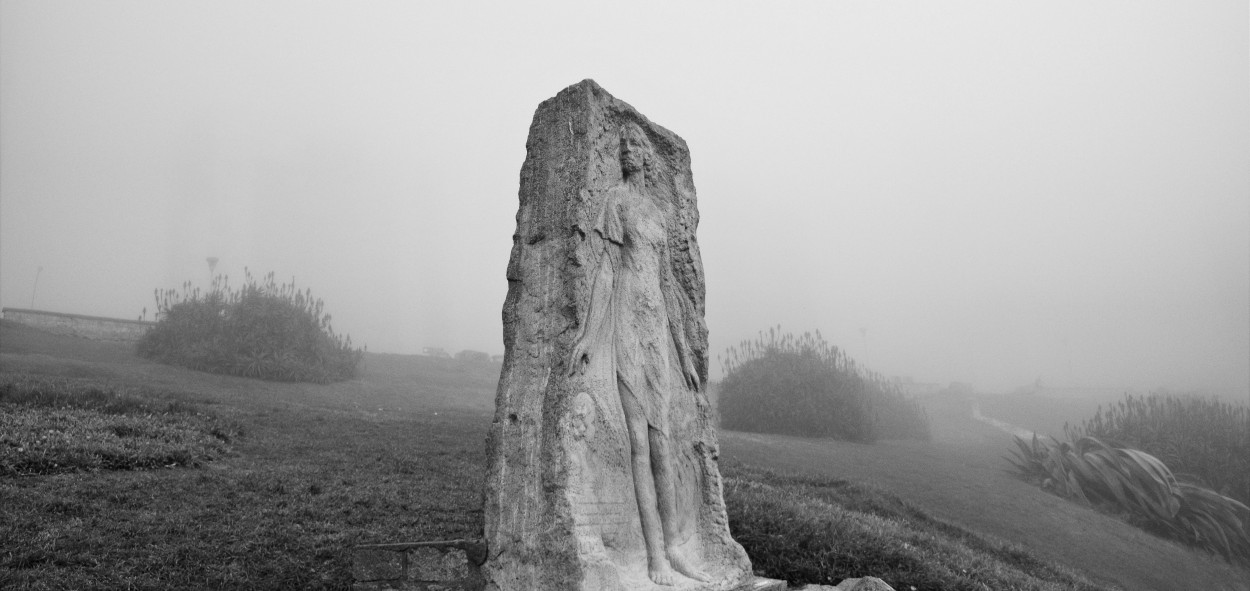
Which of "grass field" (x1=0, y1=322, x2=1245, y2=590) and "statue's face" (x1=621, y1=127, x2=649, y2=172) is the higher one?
"statue's face" (x1=621, y1=127, x2=649, y2=172)

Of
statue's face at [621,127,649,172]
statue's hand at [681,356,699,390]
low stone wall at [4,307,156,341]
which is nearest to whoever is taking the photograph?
statue's hand at [681,356,699,390]

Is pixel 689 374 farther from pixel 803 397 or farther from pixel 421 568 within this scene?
pixel 803 397

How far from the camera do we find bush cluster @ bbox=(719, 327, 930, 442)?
21812 mm

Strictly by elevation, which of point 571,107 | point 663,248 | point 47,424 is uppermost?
point 571,107

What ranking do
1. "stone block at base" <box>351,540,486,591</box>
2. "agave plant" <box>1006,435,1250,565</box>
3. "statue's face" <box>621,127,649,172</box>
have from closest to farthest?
"stone block at base" <box>351,540,486,591</box>, "statue's face" <box>621,127,649,172</box>, "agave plant" <box>1006,435,1250,565</box>

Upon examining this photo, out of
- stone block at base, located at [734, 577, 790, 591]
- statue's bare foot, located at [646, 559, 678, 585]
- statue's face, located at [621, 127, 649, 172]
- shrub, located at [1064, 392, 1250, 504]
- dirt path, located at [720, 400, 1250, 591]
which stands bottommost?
dirt path, located at [720, 400, 1250, 591]

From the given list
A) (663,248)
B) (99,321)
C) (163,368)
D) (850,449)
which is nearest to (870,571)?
(663,248)

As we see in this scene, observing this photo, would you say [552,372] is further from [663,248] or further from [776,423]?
[776,423]

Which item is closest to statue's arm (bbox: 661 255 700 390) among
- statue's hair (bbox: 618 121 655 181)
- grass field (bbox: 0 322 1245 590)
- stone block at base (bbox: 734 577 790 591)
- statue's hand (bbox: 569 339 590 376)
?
statue's hair (bbox: 618 121 655 181)

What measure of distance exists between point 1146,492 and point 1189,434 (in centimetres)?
519

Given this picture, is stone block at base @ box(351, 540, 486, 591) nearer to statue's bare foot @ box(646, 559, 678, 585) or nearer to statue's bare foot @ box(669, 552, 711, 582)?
statue's bare foot @ box(646, 559, 678, 585)

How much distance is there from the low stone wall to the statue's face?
21980 millimetres

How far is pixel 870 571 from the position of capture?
6660mm

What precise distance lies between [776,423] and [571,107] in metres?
18.3
